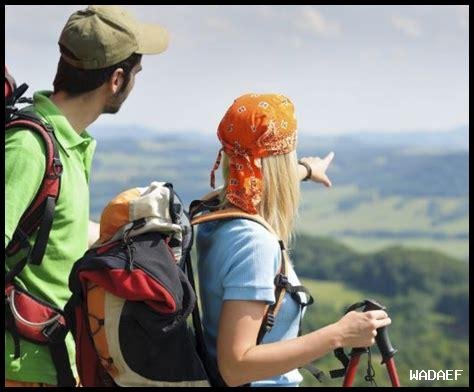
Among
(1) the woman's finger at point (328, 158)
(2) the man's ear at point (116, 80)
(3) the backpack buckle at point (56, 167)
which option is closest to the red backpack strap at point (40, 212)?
(3) the backpack buckle at point (56, 167)

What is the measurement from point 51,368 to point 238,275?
80cm

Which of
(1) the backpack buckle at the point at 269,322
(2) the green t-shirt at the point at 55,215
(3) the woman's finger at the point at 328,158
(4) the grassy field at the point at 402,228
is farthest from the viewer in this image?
(4) the grassy field at the point at 402,228

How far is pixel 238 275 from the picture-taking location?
3250 mm

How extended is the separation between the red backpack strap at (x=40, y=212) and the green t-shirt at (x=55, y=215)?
0.08 feet

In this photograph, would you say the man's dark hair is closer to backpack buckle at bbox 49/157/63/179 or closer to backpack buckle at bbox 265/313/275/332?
backpack buckle at bbox 49/157/63/179

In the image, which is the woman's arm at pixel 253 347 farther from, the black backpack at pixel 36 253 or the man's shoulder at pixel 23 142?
the man's shoulder at pixel 23 142

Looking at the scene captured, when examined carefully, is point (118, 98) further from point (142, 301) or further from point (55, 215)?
point (142, 301)

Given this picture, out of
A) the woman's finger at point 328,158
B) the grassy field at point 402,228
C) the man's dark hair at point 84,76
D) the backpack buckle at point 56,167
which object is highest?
the man's dark hair at point 84,76

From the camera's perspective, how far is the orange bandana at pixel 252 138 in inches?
134

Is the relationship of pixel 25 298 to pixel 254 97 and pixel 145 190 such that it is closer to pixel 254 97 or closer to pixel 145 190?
pixel 145 190

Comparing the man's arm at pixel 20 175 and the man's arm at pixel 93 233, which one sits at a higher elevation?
the man's arm at pixel 20 175

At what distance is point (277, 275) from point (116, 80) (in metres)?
0.97

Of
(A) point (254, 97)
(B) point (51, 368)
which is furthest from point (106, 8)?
(B) point (51, 368)

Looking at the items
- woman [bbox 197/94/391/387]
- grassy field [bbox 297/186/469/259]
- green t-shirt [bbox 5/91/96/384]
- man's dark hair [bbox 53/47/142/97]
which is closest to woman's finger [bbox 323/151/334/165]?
woman [bbox 197/94/391/387]
